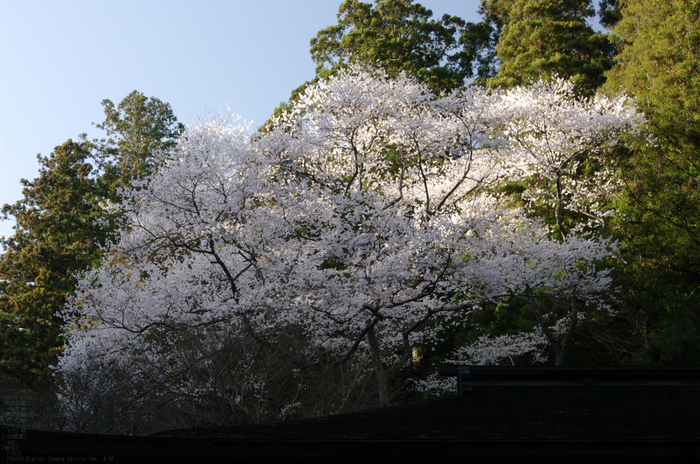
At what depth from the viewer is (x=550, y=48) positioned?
79.2ft

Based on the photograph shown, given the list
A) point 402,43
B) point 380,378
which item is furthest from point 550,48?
point 380,378

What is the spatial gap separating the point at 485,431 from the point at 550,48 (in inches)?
950

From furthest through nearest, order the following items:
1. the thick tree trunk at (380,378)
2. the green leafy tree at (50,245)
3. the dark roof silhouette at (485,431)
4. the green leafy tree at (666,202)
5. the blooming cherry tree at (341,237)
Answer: the green leafy tree at (50,245)
the green leafy tree at (666,202)
the blooming cherry tree at (341,237)
the thick tree trunk at (380,378)
the dark roof silhouette at (485,431)

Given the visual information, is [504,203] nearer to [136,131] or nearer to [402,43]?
[402,43]

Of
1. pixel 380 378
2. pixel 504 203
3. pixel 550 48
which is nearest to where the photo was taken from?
pixel 380 378

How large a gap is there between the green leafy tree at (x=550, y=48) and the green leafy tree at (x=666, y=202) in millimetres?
4773

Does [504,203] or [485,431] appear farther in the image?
[504,203]

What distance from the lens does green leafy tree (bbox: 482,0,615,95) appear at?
75.8ft

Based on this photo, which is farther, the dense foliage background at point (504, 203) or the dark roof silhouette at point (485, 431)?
the dense foliage background at point (504, 203)

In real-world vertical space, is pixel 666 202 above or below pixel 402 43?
below

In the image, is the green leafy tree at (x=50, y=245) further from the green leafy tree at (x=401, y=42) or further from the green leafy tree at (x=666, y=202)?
the green leafy tree at (x=666, y=202)

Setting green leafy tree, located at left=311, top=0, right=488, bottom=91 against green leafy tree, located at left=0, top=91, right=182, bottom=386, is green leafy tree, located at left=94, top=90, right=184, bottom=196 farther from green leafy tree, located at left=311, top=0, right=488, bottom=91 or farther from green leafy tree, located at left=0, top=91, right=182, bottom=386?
green leafy tree, located at left=311, top=0, right=488, bottom=91

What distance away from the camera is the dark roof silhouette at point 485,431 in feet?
10.1

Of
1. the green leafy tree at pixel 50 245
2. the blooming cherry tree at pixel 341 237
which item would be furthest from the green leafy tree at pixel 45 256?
the blooming cherry tree at pixel 341 237
